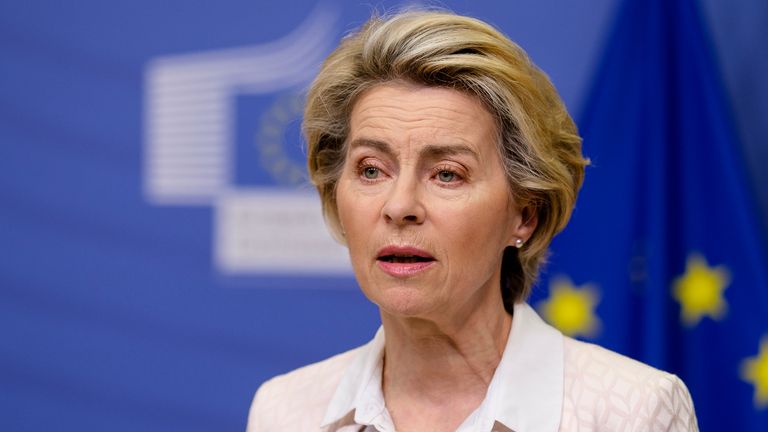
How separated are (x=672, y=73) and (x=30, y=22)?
1983 millimetres

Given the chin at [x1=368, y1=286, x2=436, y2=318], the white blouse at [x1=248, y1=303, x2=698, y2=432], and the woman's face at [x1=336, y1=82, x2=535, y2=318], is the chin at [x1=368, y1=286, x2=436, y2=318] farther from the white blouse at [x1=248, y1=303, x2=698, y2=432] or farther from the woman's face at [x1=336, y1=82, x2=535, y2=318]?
the white blouse at [x1=248, y1=303, x2=698, y2=432]

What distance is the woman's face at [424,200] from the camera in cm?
171

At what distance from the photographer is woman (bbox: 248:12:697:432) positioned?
1717mm

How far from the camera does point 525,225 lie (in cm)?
190

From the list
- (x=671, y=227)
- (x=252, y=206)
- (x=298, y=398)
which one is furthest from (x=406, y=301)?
(x=252, y=206)

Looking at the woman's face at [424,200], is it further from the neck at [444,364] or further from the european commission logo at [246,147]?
the european commission logo at [246,147]

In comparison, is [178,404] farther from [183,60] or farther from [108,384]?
[183,60]

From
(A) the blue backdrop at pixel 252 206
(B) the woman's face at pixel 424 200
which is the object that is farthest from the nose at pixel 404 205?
(A) the blue backdrop at pixel 252 206

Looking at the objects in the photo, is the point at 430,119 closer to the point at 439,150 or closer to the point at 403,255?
the point at 439,150

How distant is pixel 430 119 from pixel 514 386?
45 cm

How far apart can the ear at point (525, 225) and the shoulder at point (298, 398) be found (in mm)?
387

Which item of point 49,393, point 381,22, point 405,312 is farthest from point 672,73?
point 49,393

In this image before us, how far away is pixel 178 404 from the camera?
329 cm

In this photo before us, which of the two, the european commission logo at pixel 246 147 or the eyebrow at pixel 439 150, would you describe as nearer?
the eyebrow at pixel 439 150
